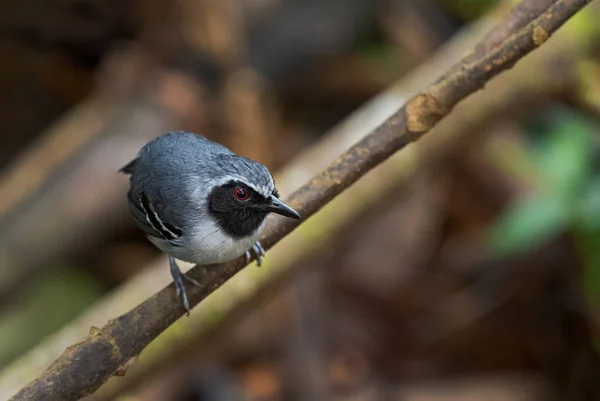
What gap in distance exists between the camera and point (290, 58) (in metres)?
6.15

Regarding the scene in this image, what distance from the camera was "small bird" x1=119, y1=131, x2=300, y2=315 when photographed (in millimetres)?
2615

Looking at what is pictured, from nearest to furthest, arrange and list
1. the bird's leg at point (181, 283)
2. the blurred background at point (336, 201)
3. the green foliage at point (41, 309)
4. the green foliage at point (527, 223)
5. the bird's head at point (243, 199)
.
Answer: the bird's head at point (243, 199) → the bird's leg at point (181, 283) → the green foliage at point (527, 223) → the blurred background at point (336, 201) → the green foliage at point (41, 309)

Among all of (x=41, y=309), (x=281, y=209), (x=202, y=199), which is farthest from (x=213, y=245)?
(x=41, y=309)

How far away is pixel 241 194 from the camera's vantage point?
2635 millimetres

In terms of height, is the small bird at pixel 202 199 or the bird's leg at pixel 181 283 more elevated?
the small bird at pixel 202 199

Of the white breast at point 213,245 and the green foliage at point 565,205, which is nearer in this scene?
the white breast at point 213,245

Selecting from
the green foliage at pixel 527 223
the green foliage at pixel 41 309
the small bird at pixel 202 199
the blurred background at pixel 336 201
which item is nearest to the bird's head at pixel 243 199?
the small bird at pixel 202 199

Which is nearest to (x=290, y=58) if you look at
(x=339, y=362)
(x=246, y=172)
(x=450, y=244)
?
(x=450, y=244)

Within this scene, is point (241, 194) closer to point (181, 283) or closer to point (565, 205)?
point (181, 283)

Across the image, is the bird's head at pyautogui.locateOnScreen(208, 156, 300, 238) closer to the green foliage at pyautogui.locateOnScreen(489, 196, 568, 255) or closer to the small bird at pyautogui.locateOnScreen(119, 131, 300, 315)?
the small bird at pyautogui.locateOnScreen(119, 131, 300, 315)

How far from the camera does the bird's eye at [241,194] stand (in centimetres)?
262

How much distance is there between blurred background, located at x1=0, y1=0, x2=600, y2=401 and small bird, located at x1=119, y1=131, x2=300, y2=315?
1.20m

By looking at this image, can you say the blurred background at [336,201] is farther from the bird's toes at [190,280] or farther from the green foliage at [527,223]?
the bird's toes at [190,280]

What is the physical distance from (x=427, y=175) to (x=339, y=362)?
59.1 inches
